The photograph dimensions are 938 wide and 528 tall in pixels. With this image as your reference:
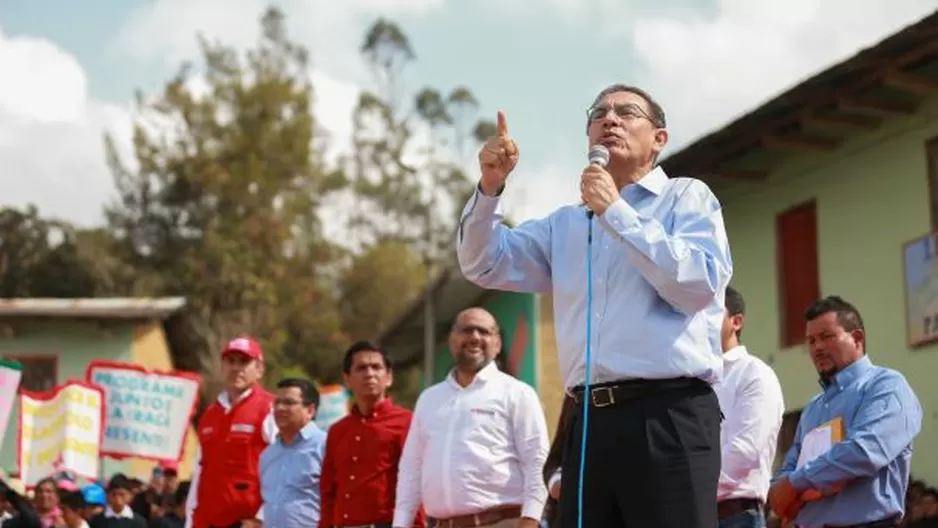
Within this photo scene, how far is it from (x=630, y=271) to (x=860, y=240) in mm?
15632

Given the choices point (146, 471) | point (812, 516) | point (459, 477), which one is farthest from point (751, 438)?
point (146, 471)

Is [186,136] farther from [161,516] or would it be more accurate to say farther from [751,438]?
[751,438]

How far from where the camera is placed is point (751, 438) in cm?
815

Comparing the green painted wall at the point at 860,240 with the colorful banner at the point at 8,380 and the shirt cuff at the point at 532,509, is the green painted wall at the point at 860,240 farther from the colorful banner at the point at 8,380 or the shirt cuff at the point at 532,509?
the shirt cuff at the point at 532,509

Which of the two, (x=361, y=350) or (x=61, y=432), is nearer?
(x=361, y=350)

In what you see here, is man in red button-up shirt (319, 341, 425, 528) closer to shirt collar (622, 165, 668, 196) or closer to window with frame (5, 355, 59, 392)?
shirt collar (622, 165, 668, 196)

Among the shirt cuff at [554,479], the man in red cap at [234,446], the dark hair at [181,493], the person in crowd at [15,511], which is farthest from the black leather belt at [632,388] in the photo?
the dark hair at [181,493]

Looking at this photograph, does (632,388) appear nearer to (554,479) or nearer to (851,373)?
(554,479)

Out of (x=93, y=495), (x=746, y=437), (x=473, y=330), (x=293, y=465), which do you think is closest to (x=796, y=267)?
(x=93, y=495)

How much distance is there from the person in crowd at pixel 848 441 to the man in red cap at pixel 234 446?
446 centimetres

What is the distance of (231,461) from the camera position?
11578 millimetres

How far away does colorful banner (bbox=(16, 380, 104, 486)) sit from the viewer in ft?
61.8

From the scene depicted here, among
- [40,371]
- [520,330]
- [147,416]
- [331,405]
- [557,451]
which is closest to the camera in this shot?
[557,451]

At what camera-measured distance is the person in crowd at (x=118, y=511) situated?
52.6ft
